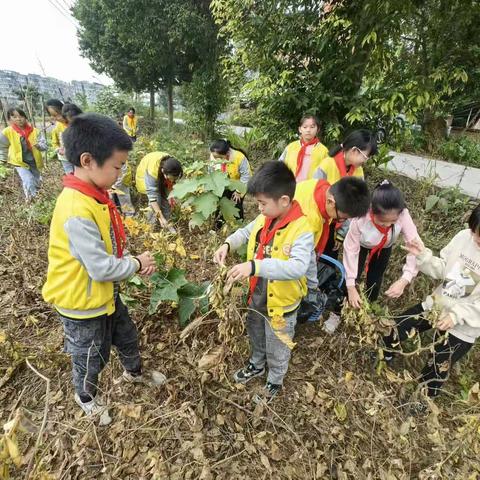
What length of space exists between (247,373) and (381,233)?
1.57 m

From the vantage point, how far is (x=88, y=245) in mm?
1531

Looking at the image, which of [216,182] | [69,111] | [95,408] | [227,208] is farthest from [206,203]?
[69,111]

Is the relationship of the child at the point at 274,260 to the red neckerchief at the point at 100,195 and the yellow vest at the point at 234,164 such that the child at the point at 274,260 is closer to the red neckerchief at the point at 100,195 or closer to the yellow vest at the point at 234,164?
the red neckerchief at the point at 100,195

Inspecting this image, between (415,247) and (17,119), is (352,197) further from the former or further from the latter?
(17,119)

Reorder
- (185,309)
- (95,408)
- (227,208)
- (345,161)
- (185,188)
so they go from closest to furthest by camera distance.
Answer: (95,408) → (185,309) → (345,161) → (185,188) → (227,208)

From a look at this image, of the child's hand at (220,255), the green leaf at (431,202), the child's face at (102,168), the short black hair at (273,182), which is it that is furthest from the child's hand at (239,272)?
the green leaf at (431,202)

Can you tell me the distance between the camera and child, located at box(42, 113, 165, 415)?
153cm

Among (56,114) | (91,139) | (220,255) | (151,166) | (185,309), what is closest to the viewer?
(91,139)

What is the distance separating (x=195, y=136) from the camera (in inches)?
436

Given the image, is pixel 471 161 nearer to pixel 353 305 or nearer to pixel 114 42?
pixel 353 305

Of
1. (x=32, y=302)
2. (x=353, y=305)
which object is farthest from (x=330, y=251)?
(x=32, y=302)

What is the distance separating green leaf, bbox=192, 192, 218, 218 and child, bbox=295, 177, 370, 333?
3.40 feet

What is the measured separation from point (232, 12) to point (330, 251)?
4453 millimetres

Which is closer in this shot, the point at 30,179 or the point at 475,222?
the point at 475,222
